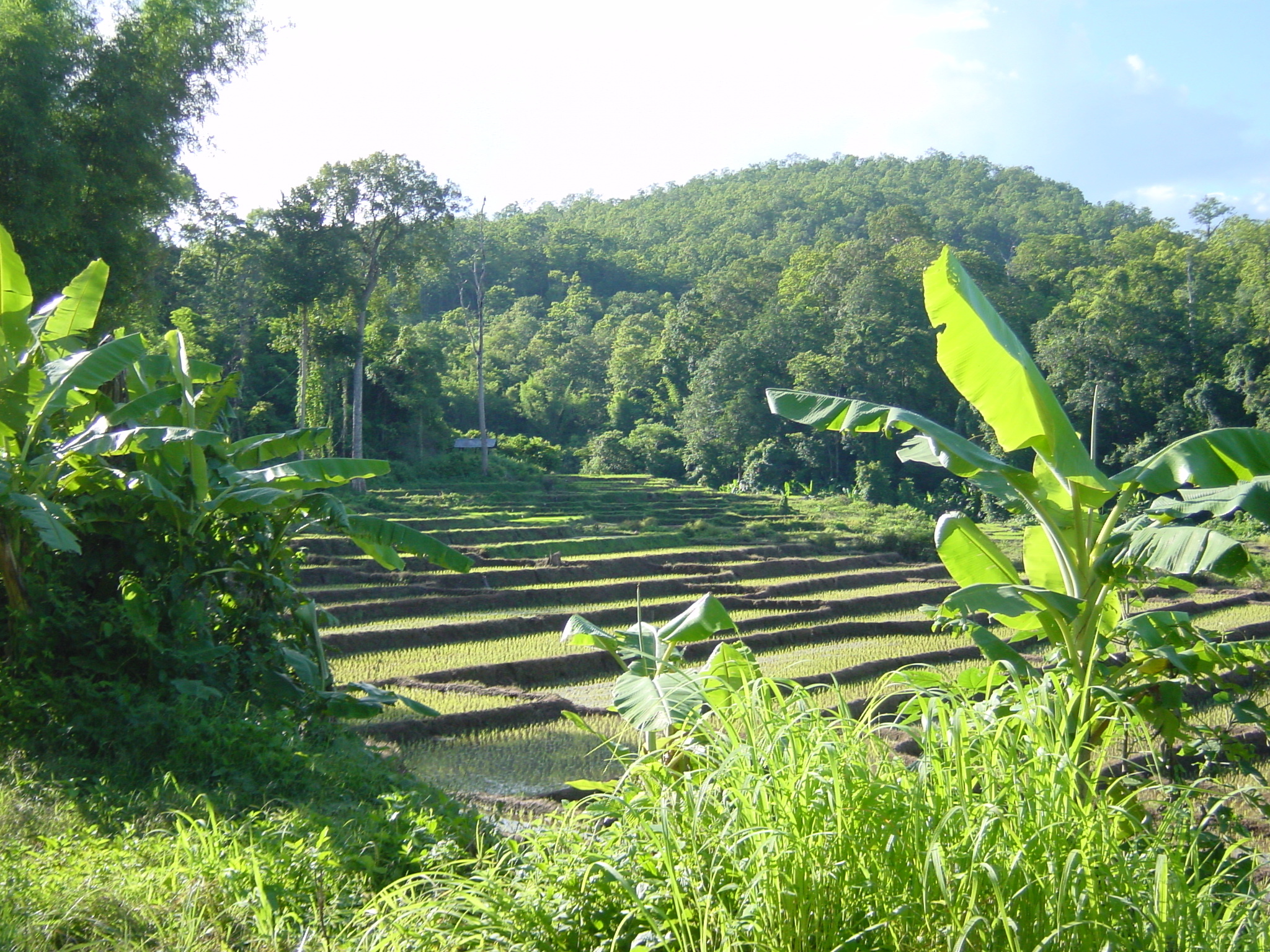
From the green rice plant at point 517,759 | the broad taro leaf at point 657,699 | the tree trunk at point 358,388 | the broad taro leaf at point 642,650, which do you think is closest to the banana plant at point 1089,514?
the broad taro leaf at point 657,699

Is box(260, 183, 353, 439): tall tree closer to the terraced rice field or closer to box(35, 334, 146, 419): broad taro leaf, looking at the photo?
the terraced rice field

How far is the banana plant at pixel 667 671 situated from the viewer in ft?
11.3

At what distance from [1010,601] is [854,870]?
76.0 inches

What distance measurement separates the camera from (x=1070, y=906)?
2115 mm

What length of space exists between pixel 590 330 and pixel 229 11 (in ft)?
155

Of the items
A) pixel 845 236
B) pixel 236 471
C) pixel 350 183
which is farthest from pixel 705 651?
pixel 845 236

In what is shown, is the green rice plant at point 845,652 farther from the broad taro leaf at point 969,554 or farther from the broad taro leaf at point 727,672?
the broad taro leaf at point 727,672

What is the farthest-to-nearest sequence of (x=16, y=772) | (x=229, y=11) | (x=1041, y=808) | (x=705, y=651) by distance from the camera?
(x=229, y=11)
(x=705, y=651)
(x=16, y=772)
(x=1041, y=808)

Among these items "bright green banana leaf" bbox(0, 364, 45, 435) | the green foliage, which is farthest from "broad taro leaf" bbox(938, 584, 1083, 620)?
"bright green banana leaf" bbox(0, 364, 45, 435)

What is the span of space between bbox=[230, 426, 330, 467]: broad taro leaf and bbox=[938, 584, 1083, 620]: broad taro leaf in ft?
15.0

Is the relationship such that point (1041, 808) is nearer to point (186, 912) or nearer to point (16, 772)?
point (186, 912)

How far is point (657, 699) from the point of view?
3637 mm

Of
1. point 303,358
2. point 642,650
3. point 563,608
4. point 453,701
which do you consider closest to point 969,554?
point 642,650

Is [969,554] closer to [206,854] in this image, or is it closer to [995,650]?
[995,650]
